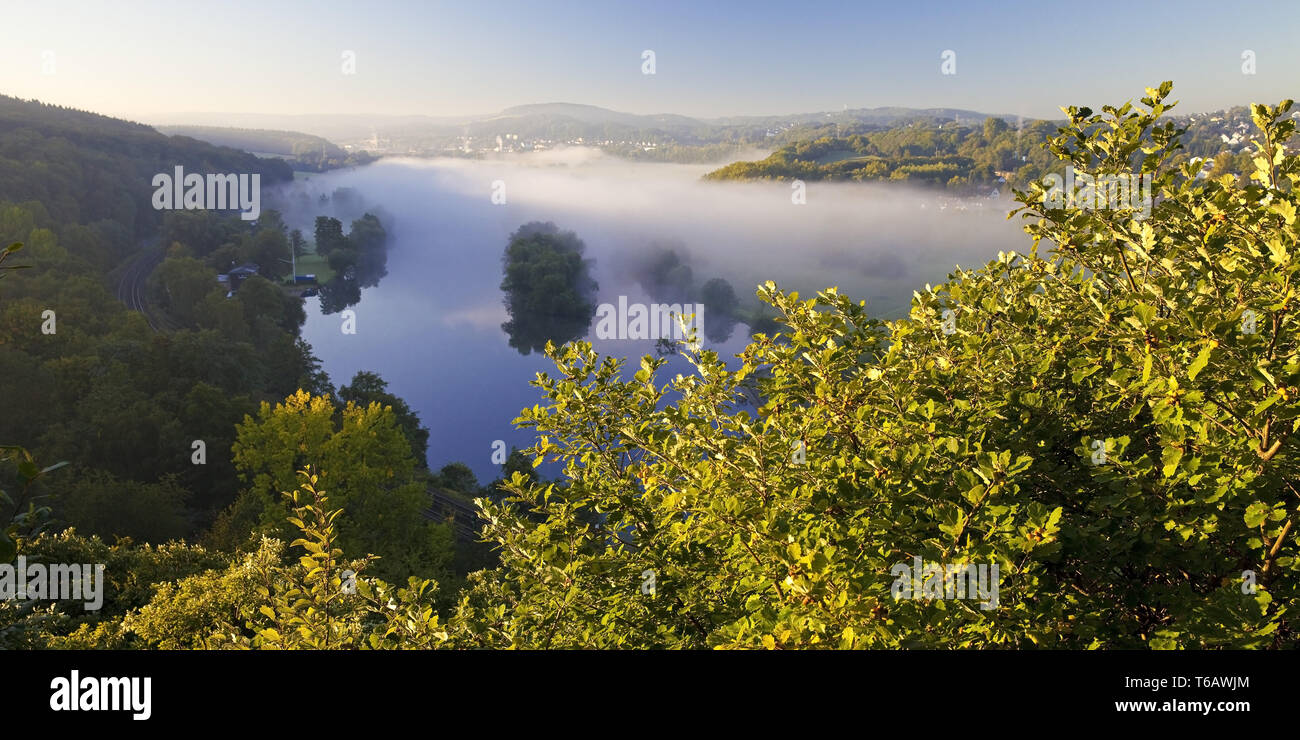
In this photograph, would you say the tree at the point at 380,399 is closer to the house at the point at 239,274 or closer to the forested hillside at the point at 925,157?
the house at the point at 239,274

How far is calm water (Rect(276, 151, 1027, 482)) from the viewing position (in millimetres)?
70312

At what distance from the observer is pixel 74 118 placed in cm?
15162

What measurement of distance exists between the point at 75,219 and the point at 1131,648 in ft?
379

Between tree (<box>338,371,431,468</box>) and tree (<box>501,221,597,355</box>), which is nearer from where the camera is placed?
tree (<box>338,371,431,468</box>)

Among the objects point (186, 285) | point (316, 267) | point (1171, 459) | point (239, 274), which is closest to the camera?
point (1171, 459)

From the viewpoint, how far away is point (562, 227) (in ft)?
427

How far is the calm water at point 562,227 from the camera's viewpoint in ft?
231

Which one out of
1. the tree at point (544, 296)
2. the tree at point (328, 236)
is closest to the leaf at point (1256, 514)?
the tree at point (544, 296)

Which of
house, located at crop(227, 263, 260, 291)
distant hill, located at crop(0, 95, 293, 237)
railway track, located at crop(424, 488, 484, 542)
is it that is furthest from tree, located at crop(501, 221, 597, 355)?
distant hill, located at crop(0, 95, 293, 237)

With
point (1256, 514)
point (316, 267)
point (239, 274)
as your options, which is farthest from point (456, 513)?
point (316, 267)

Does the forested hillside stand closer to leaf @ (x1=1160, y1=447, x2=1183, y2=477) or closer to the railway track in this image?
the railway track

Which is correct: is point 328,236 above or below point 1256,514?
above

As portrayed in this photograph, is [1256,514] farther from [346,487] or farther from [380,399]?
[380,399]

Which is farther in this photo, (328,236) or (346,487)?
(328,236)
